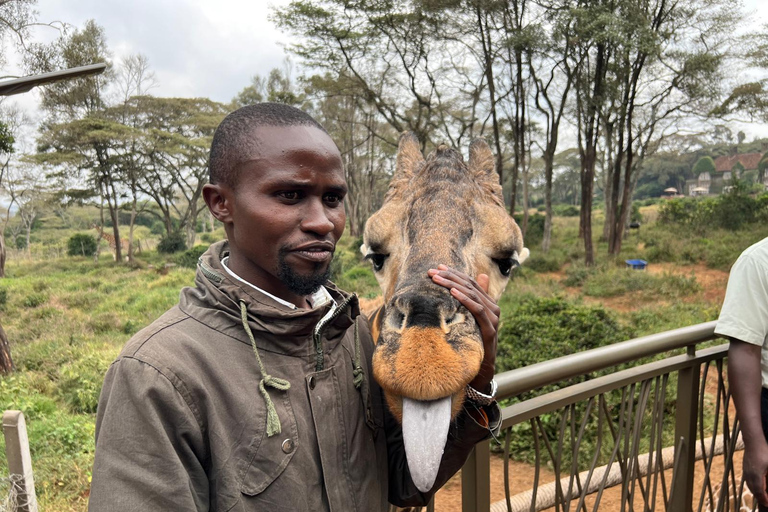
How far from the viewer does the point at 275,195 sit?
3.56 ft

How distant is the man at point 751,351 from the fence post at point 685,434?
295 mm

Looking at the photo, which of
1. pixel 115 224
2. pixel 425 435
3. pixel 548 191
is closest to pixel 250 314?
pixel 425 435

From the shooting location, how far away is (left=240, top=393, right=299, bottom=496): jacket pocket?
0.98 meters

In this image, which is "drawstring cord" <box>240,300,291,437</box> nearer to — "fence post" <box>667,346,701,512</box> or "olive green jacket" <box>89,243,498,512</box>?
"olive green jacket" <box>89,243,498,512</box>

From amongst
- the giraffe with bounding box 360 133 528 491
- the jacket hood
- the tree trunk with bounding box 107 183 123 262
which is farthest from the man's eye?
the tree trunk with bounding box 107 183 123 262

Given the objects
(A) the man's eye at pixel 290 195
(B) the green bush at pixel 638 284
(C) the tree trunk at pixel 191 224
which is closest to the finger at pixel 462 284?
(A) the man's eye at pixel 290 195

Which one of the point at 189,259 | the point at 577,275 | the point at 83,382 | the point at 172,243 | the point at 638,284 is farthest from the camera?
the point at 172,243

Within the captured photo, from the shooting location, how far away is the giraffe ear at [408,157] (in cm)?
227

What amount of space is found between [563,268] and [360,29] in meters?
12.0

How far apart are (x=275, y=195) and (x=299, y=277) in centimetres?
19

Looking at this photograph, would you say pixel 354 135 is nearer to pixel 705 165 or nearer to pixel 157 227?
pixel 157 227

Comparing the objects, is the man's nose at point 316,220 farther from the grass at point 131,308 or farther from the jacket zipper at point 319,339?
the grass at point 131,308

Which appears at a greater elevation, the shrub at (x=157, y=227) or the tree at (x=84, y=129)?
the tree at (x=84, y=129)

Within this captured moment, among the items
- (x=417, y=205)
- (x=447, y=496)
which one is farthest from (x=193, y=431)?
(x=447, y=496)
